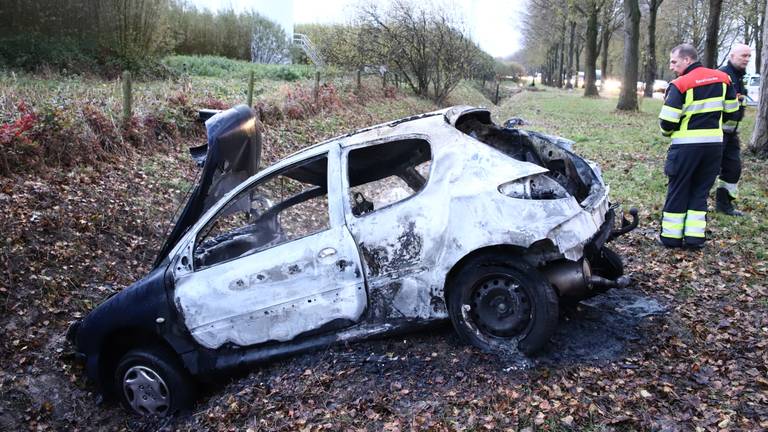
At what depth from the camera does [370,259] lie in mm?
4273

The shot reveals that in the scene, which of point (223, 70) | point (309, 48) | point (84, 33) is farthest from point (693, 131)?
point (309, 48)

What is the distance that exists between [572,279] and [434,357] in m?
1.15

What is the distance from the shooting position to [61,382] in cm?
542

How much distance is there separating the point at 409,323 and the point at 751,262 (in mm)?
3903

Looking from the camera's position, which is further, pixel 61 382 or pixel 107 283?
pixel 107 283

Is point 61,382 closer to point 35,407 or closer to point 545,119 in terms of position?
point 35,407

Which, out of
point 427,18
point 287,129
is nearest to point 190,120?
point 287,129

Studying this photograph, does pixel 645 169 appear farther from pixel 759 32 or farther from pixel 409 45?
pixel 759 32

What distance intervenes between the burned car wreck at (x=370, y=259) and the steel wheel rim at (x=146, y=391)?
0.04ft

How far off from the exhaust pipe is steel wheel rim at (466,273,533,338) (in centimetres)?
26

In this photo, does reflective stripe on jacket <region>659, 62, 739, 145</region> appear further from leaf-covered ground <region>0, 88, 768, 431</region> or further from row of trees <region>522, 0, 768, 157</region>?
row of trees <region>522, 0, 768, 157</region>

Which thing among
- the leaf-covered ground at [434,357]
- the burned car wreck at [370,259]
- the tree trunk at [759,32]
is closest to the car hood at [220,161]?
the burned car wreck at [370,259]

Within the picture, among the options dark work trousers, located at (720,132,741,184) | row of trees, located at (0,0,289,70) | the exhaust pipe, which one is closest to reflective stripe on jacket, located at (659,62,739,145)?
dark work trousers, located at (720,132,741,184)

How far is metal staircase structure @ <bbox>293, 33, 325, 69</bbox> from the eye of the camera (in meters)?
25.5
